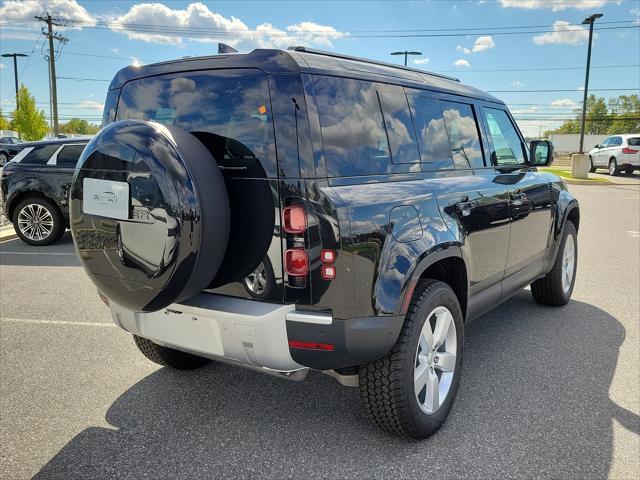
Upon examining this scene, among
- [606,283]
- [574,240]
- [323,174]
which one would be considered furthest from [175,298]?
[606,283]

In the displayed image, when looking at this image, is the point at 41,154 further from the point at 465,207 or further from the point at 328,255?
the point at 328,255

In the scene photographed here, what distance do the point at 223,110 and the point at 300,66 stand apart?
454mm

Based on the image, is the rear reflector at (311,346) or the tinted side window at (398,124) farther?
the tinted side window at (398,124)

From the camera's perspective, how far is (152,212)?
231 cm

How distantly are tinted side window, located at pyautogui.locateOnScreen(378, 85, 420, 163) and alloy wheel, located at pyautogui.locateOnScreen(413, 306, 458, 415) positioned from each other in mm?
864

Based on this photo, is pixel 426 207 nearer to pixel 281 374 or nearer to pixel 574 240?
pixel 281 374

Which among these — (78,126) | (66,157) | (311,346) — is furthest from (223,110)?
(78,126)

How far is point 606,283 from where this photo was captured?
614 cm

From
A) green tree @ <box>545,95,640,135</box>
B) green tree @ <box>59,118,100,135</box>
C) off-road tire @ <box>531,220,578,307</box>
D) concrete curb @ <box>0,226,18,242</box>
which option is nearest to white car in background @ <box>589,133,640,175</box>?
off-road tire @ <box>531,220,578,307</box>

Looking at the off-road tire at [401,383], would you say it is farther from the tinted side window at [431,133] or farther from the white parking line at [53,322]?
the white parking line at [53,322]

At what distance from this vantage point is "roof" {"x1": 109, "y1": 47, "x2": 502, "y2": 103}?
→ 2455mm

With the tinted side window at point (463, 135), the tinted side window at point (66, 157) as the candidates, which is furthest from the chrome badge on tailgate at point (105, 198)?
the tinted side window at point (66, 157)

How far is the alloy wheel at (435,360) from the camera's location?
283cm

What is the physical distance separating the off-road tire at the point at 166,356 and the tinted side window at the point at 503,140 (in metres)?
2.61
